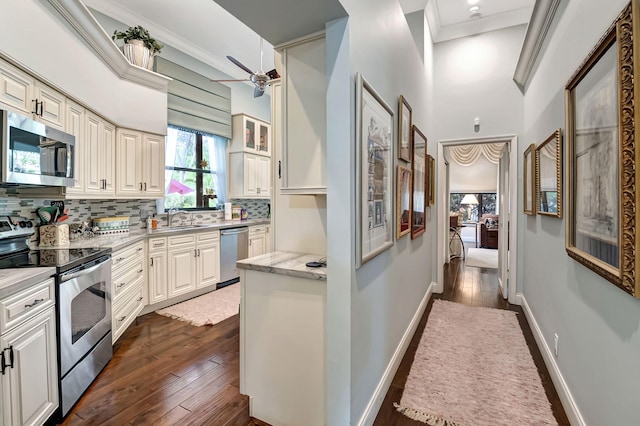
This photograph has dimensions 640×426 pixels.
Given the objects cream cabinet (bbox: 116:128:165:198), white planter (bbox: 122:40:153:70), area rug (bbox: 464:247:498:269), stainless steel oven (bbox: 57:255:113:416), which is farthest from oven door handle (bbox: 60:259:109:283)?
area rug (bbox: 464:247:498:269)

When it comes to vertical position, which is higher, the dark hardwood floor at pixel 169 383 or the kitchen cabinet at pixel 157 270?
the kitchen cabinet at pixel 157 270

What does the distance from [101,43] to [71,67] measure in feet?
1.36

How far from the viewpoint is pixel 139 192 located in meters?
3.54

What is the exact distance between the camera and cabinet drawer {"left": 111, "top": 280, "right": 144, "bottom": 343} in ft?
8.74

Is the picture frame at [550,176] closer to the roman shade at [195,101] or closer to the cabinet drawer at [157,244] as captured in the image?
the cabinet drawer at [157,244]

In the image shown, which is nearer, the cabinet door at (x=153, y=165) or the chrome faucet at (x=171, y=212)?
the cabinet door at (x=153, y=165)

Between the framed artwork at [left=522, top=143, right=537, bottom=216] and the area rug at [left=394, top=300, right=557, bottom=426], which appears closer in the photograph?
the area rug at [left=394, top=300, right=557, bottom=426]

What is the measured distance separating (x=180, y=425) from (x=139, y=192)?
2647 millimetres

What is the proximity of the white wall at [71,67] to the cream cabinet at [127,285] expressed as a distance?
55.2 inches

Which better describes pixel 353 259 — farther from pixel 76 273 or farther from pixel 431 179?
pixel 431 179

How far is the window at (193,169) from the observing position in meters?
4.55

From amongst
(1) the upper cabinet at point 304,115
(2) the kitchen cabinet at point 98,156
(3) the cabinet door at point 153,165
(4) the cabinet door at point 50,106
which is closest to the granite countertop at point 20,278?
(4) the cabinet door at point 50,106

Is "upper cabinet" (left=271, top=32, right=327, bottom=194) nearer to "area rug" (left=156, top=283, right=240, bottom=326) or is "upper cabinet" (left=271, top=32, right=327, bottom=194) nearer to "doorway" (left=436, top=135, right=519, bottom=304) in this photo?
"area rug" (left=156, top=283, right=240, bottom=326)

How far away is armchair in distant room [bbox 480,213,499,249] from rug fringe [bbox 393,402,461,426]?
7171mm
